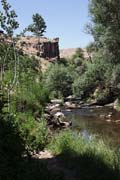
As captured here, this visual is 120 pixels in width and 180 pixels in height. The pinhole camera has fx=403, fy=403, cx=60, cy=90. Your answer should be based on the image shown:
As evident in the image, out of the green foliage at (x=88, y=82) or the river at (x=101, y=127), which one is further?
the green foliage at (x=88, y=82)

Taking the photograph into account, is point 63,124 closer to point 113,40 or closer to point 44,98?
point 44,98

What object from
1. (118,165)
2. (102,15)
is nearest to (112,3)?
(102,15)

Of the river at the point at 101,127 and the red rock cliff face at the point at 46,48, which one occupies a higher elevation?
the red rock cliff face at the point at 46,48

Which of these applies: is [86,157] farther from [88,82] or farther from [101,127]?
[88,82]

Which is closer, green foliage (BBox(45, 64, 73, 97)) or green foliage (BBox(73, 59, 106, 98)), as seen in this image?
green foliage (BBox(73, 59, 106, 98))

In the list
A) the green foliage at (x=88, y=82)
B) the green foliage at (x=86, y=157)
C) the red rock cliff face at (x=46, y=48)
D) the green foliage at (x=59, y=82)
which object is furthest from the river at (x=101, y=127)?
the red rock cliff face at (x=46, y=48)

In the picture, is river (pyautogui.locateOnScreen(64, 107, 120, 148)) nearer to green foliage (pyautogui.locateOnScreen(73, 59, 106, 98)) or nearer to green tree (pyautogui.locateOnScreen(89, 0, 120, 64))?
green tree (pyautogui.locateOnScreen(89, 0, 120, 64))

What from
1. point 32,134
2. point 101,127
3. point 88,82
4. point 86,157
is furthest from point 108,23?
point 88,82

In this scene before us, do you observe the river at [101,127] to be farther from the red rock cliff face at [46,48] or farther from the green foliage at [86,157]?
the red rock cliff face at [46,48]

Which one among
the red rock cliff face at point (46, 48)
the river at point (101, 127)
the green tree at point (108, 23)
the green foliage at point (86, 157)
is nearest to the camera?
the green foliage at point (86, 157)

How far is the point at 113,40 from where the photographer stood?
106 feet


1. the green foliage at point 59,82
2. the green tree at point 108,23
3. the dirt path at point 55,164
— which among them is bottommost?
the green foliage at point 59,82

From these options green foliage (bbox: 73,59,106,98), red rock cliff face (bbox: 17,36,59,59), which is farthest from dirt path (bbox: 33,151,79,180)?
red rock cliff face (bbox: 17,36,59,59)

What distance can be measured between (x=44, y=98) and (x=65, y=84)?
116 feet
